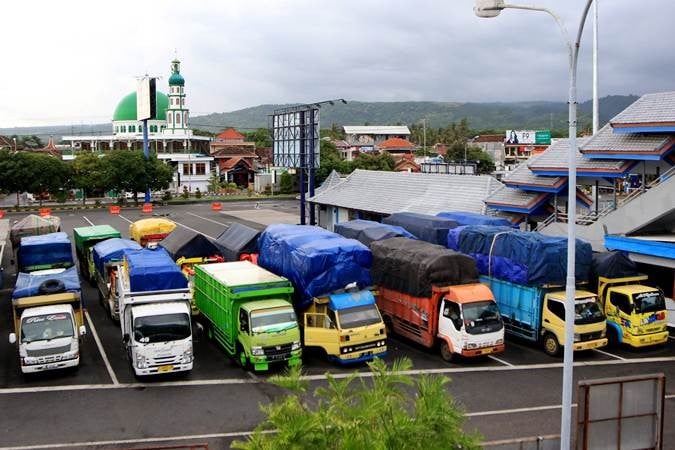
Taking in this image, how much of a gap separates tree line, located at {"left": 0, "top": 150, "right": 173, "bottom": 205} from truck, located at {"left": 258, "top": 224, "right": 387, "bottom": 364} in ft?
191

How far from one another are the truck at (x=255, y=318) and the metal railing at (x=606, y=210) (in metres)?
15.4

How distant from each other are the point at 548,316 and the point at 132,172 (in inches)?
2490

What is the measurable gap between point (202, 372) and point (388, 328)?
7227 millimetres

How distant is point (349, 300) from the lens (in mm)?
20109

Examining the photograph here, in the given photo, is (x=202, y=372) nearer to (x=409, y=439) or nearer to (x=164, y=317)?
(x=164, y=317)

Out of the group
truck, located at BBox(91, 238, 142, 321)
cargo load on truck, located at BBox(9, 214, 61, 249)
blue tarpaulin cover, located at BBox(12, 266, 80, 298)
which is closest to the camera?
blue tarpaulin cover, located at BBox(12, 266, 80, 298)

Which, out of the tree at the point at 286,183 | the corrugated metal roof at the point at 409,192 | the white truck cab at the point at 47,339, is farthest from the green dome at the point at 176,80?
the white truck cab at the point at 47,339

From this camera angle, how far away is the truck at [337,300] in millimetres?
19609

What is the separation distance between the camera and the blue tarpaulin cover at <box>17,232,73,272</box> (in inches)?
1075

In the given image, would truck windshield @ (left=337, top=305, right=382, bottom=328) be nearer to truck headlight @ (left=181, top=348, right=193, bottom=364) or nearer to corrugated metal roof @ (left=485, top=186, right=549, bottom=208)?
truck headlight @ (left=181, top=348, right=193, bottom=364)

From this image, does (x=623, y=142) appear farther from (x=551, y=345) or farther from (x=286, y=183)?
(x=286, y=183)

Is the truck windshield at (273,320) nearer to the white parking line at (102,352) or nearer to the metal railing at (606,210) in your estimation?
the white parking line at (102,352)

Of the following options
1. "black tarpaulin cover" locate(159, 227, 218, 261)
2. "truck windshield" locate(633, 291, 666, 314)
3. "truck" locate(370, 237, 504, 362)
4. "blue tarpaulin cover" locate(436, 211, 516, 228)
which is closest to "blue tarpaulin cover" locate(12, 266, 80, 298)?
"black tarpaulin cover" locate(159, 227, 218, 261)

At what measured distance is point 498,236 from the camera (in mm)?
23312
